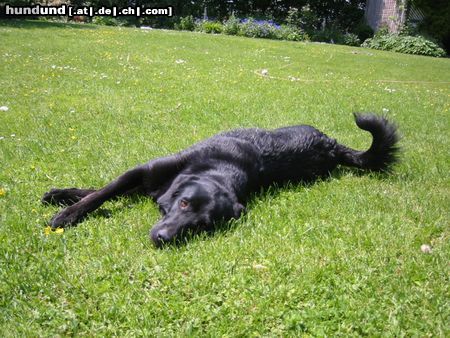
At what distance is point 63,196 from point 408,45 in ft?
67.3

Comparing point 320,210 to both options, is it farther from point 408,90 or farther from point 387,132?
point 408,90

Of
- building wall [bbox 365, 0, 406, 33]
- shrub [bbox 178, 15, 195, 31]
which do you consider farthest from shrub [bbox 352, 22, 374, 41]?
shrub [bbox 178, 15, 195, 31]

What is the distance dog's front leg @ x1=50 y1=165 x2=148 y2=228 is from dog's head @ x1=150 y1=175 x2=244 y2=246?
0.34m

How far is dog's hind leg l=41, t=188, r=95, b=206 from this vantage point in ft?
10.7

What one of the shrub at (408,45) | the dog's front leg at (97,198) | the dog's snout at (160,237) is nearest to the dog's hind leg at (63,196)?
the dog's front leg at (97,198)

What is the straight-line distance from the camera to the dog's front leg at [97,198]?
9.64ft

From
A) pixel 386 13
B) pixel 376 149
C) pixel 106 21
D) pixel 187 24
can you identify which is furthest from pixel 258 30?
pixel 376 149

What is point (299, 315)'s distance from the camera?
2.22m

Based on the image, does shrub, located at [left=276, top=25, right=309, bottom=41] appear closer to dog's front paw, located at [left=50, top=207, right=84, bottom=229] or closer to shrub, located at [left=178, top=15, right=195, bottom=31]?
shrub, located at [left=178, top=15, right=195, bottom=31]

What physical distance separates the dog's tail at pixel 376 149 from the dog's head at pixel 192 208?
1721 millimetres

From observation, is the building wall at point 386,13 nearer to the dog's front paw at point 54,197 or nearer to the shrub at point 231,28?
the shrub at point 231,28

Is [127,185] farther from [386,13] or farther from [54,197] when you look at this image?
[386,13]

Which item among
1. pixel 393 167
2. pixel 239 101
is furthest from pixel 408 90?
pixel 393 167

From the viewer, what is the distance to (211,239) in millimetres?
2877
